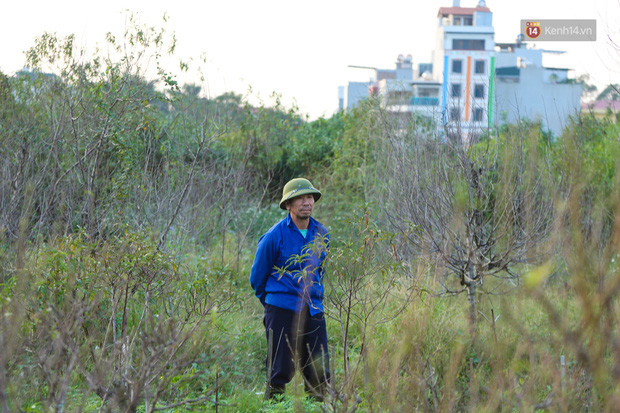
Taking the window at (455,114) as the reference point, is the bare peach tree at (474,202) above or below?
below

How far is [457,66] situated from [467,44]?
6495mm

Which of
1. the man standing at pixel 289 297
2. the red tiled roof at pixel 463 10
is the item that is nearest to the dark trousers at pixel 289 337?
the man standing at pixel 289 297

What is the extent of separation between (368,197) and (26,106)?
5488 mm

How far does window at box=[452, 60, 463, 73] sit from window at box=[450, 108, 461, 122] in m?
52.0

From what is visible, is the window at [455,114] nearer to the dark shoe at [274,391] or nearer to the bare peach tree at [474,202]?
the bare peach tree at [474,202]

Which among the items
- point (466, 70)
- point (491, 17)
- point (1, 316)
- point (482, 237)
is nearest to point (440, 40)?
point (491, 17)

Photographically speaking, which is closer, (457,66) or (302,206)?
(302,206)

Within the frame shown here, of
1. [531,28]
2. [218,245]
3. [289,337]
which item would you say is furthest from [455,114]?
[531,28]
